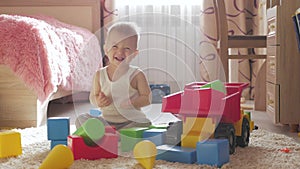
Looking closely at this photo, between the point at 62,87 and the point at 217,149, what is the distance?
1.28 m

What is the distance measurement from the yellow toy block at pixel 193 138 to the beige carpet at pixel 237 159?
A: 0.09 metres

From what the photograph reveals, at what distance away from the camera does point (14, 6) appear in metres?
3.52

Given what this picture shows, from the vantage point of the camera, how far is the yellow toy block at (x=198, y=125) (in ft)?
4.59

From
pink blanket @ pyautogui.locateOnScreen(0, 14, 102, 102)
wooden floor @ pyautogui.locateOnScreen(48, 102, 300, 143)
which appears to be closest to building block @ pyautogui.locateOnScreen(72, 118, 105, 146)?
pink blanket @ pyautogui.locateOnScreen(0, 14, 102, 102)

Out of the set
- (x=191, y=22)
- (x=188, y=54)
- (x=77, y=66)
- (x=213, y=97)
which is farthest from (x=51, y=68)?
(x=191, y=22)

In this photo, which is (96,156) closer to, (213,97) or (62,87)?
(213,97)

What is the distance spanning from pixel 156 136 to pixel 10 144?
46cm

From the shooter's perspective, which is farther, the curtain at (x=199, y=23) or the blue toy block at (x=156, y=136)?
the curtain at (x=199, y=23)

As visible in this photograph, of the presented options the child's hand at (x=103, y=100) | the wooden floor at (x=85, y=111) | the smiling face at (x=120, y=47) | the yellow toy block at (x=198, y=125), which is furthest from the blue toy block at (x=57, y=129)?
the wooden floor at (x=85, y=111)

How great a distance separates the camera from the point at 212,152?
1.30m

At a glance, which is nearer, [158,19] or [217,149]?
[217,149]

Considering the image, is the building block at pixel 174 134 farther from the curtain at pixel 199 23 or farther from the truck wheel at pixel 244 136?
the curtain at pixel 199 23

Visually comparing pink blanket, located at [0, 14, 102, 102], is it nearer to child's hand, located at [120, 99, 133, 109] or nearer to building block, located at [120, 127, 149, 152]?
child's hand, located at [120, 99, 133, 109]

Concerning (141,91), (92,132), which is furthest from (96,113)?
(92,132)
